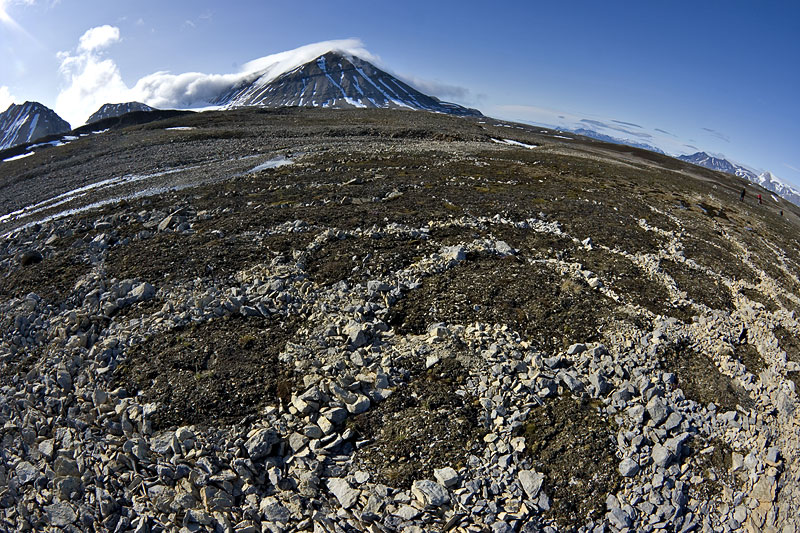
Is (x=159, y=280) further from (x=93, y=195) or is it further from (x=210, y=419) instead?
(x=93, y=195)

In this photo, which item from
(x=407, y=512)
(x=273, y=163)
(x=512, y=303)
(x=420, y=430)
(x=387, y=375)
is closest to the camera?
(x=407, y=512)

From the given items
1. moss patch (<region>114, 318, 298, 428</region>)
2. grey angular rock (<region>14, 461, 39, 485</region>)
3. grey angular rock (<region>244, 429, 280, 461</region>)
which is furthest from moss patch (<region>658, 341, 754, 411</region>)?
grey angular rock (<region>14, 461, 39, 485</region>)

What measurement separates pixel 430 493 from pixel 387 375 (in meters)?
3.49

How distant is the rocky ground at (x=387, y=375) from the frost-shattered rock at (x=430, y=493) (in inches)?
1.8

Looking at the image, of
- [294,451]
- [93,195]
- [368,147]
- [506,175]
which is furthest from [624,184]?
[93,195]

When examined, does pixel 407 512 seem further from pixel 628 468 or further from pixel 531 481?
pixel 628 468

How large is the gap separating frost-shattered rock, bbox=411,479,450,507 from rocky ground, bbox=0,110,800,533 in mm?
46

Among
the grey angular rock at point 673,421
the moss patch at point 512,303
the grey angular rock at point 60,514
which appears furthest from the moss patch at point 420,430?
the grey angular rock at point 60,514

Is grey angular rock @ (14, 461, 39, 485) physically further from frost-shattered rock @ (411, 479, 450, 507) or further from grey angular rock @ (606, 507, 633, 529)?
grey angular rock @ (606, 507, 633, 529)

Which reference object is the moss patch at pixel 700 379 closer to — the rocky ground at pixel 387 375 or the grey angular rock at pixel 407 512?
the rocky ground at pixel 387 375

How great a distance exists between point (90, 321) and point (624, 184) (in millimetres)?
44388

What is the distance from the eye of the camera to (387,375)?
10.9 meters

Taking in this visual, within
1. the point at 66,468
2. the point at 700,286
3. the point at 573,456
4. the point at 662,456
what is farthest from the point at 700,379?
the point at 66,468

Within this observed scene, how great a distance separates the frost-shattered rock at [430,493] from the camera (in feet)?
26.2
